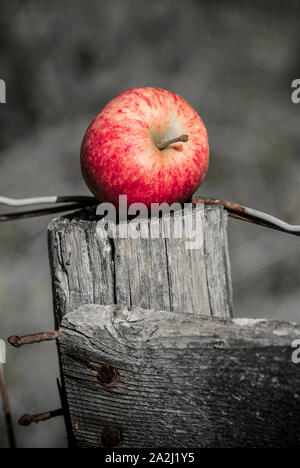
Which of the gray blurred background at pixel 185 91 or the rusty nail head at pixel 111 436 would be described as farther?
the gray blurred background at pixel 185 91

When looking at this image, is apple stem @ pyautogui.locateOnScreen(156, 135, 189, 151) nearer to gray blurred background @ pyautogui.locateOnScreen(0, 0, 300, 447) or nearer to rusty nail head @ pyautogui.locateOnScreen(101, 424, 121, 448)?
rusty nail head @ pyautogui.locateOnScreen(101, 424, 121, 448)

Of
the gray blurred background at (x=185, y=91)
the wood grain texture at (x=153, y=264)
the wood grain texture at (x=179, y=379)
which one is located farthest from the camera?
the gray blurred background at (x=185, y=91)

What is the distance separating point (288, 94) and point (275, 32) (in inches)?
15.4

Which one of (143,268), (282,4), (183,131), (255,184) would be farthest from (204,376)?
(282,4)

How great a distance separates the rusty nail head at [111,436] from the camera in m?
0.98

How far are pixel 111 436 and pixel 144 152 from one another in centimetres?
55

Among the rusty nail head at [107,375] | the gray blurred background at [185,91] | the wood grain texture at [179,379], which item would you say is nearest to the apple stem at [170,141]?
the wood grain texture at [179,379]

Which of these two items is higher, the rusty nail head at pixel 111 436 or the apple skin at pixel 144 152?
the apple skin at pixel 144 152

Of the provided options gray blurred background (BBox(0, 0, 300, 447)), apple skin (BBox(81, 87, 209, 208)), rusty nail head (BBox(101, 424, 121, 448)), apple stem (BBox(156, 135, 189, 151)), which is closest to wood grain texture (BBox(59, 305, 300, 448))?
rusty nail head (BBox(101, 424, 121, 448))

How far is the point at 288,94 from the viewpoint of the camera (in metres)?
3.17

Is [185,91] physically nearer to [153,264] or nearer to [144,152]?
[144,152]

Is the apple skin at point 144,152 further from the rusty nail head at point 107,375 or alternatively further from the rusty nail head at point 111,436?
the rusty nail head at point 111,436

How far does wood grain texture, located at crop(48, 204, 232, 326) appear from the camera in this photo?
39.1 inches

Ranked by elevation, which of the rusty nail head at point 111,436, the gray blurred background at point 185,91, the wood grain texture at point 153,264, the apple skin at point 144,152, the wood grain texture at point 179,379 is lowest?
the rusty nail head at point 111,436
